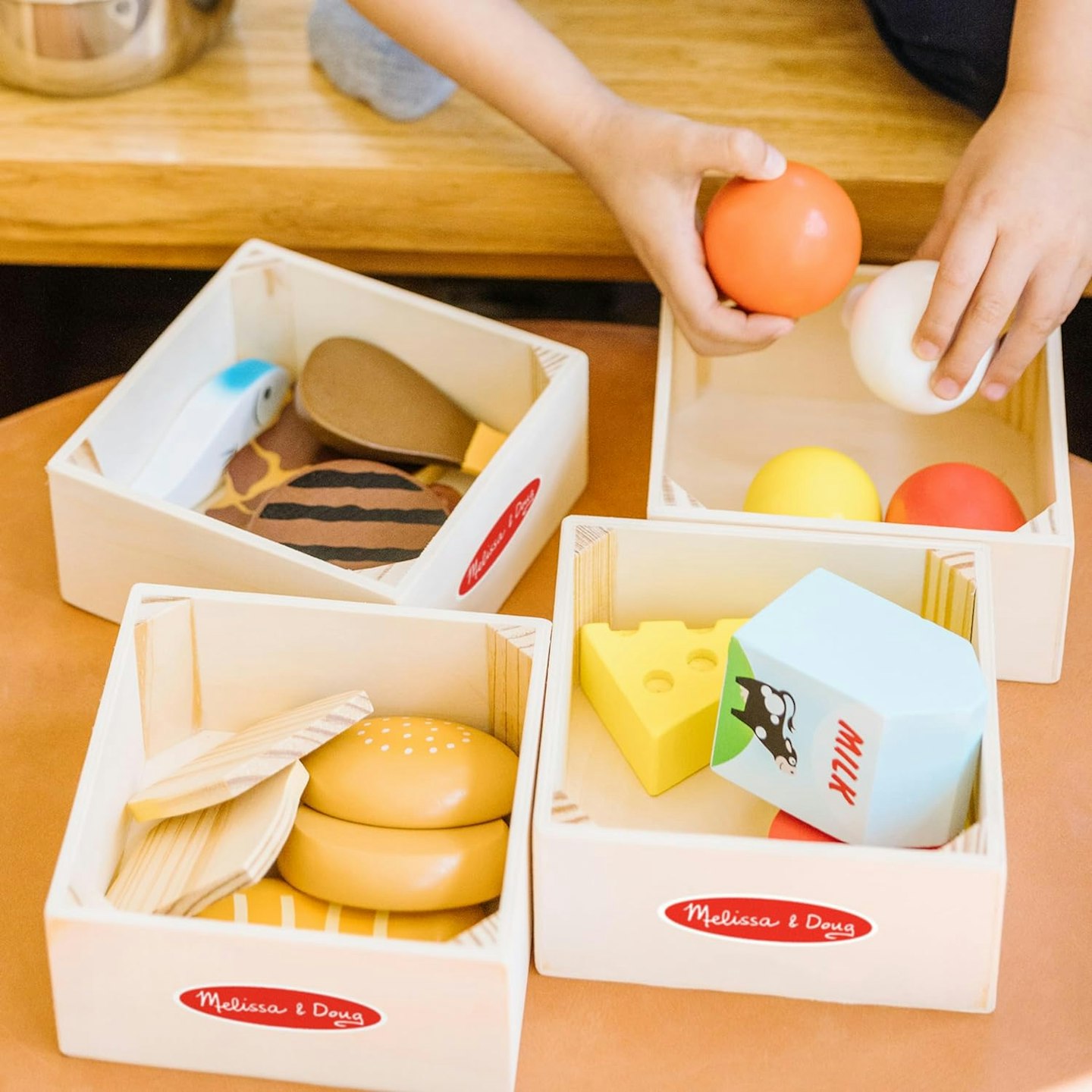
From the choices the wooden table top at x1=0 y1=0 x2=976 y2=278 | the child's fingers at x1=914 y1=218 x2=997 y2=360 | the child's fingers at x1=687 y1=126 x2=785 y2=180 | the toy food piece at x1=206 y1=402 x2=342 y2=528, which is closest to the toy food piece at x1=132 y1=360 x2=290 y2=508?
the toy food piece at x1=206 y1=402 x2=342 y2=528

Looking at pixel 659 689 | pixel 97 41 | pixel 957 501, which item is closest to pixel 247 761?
pixel 659 689

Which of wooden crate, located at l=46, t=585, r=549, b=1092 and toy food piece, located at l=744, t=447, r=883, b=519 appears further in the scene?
toy food piece, located at l=744, t=447, r=883, b=519

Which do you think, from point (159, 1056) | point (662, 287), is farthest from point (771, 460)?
point (159, 1056)

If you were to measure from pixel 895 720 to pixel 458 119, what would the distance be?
2.22 feet

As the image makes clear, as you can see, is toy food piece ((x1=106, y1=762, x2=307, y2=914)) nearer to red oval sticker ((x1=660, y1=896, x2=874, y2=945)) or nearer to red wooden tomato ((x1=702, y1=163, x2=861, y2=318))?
red oval sticker ((x1=660, y1=896, x2=874, y2=945))

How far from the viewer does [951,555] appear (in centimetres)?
78

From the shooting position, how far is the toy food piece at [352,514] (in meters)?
0.87

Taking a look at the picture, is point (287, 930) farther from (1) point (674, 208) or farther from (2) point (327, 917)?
(1) point (674, 208)

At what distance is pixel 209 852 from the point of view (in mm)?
694

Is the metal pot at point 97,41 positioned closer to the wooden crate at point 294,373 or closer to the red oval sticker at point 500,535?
the wooden crate at point 294,373

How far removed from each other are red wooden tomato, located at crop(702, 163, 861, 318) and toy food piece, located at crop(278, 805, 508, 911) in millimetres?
383

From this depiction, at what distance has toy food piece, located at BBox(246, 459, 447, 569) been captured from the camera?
0.87m

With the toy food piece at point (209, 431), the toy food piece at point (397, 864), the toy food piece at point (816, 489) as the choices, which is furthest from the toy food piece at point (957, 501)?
the toy food piece at point (209, 431)

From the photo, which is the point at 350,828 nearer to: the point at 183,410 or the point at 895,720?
the point at 895,720
